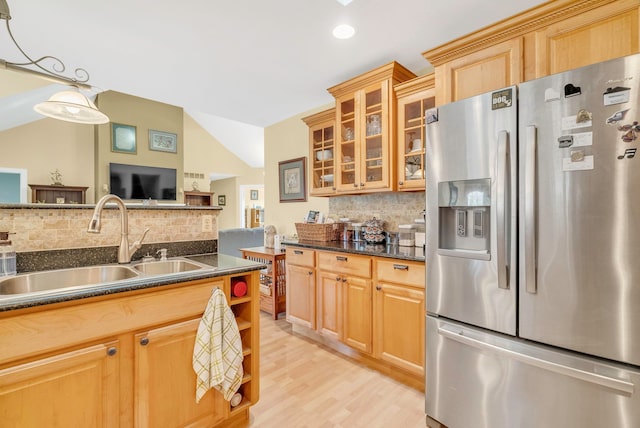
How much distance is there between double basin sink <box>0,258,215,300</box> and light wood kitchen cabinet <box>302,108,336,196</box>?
166cm

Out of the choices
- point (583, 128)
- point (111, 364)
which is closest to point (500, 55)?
point (583, 128)

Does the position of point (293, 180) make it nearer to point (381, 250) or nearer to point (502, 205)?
point (381, 250)

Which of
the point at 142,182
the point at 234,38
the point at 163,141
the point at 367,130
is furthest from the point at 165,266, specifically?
the point at 163,141

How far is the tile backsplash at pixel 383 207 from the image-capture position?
267 centimetres

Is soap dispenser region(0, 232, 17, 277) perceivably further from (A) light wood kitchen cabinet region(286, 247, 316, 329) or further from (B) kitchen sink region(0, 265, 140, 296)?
(A) light wood kitchen cabinet region(286, 247, 316, 329)

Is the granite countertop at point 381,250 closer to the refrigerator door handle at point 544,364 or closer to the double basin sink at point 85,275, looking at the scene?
the refrigerator door handle at point 544,364

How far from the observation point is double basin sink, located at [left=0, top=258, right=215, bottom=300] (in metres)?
1.39

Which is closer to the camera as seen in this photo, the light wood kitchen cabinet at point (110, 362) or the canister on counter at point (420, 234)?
the light wood kitchen cabinet at point (110, 362)

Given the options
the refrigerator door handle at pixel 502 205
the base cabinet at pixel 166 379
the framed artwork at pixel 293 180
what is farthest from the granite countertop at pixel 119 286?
the framed artwork at pixel 293 180

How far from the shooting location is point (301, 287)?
2809 mm

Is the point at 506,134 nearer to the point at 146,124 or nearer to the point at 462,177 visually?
the point at 462,177

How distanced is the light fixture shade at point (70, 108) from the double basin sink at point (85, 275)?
3.99 ft

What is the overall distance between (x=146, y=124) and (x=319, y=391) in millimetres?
6870

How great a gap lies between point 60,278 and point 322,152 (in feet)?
7.71
